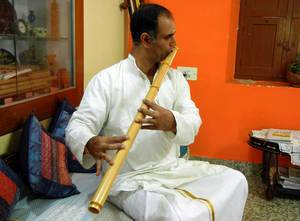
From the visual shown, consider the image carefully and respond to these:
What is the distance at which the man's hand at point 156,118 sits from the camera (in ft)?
3.64

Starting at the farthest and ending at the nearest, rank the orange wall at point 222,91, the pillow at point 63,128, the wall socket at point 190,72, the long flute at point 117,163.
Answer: the wall socket at point 190,72 → the orange wall at point 222,91 → the pillow at point 63,128 → the long flute at point 117,163

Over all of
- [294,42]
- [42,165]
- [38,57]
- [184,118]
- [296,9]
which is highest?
[296,9]

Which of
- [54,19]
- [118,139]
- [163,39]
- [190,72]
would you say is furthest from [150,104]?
[190,72]

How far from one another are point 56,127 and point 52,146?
21cm

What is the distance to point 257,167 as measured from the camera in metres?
2.45

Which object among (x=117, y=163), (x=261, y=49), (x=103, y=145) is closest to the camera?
(x=117, y=163)

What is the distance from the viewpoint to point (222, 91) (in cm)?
242

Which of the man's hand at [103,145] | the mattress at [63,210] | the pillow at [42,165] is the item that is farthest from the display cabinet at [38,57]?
the man's hand at [103,145]

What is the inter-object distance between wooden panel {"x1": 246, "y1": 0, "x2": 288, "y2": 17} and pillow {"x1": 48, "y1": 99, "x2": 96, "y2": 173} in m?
1.52

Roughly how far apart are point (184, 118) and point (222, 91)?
3.97 ft

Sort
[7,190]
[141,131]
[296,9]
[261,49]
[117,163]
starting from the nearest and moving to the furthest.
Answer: [117,163] → [7,190] → [141,131] → [296,9] → [261,49]

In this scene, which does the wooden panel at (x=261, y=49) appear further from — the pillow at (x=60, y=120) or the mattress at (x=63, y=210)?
the mattress at (x=63, y=210)

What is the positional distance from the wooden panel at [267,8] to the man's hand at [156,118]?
1.57m

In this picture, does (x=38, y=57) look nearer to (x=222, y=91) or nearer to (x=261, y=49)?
(x=222, y=91)
